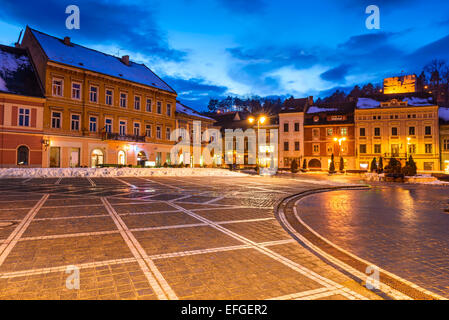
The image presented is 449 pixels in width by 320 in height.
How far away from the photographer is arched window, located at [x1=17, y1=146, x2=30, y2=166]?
27.4 metres

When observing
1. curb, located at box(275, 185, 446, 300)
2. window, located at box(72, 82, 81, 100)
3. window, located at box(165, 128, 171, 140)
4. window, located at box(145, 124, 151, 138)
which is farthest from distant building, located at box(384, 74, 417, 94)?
curb, located at box(275, 185, 446, 300)

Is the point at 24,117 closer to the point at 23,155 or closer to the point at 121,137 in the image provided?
the point at 23,155

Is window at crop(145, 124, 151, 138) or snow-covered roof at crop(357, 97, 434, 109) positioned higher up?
snow-covered roof at crop(357, 97, 434, 109)

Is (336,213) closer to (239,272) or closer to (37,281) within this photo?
(239,272)

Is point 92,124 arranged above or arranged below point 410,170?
above

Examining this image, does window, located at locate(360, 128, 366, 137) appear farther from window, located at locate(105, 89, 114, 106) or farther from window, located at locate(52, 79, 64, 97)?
window, located at locate(52, 79, 64, 97)

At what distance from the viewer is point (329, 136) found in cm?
4881

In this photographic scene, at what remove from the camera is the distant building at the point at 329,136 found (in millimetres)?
47781

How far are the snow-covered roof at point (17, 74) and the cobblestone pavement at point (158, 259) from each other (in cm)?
2568

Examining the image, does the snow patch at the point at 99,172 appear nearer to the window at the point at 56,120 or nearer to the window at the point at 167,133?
the window at the point at 56,120

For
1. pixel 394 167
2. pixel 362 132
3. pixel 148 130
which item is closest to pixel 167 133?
pixel 148 130

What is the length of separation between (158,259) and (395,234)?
5.60 meters

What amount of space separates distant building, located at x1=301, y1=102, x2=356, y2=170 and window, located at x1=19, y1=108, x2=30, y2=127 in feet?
140

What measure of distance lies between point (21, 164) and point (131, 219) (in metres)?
27.1
